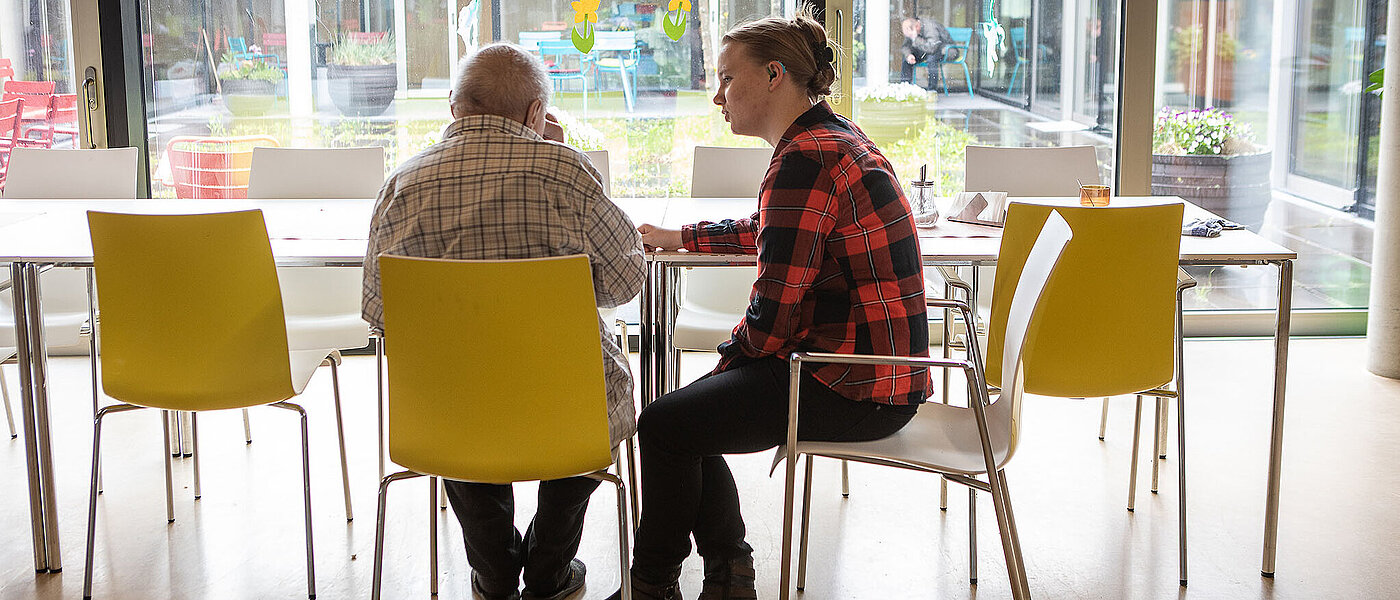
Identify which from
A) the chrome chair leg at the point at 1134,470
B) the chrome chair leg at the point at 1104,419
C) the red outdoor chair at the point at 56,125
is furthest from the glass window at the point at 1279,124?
the red outdoor chair at the point at 56,125

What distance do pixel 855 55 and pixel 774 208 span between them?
2.69m

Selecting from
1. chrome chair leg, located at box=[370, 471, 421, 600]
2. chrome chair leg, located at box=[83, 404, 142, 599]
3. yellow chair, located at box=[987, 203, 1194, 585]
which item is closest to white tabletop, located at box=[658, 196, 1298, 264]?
yellow chair, located at box=[987, 203, 1194, 585]

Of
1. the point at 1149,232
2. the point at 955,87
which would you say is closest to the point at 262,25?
the point at 955,87

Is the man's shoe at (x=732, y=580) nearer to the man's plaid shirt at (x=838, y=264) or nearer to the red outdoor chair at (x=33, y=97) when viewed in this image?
the man's plaid shirt at (x=838, y=264)

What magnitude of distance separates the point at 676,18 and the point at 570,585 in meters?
2.64

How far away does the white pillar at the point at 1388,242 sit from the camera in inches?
167

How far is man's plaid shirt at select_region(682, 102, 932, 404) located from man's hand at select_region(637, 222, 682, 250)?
1.24ft

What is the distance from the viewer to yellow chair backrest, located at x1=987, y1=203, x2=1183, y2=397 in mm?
2547

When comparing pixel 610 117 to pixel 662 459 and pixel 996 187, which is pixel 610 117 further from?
pixel 662 459

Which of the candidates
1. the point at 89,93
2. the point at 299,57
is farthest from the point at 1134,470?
the point at 89,93

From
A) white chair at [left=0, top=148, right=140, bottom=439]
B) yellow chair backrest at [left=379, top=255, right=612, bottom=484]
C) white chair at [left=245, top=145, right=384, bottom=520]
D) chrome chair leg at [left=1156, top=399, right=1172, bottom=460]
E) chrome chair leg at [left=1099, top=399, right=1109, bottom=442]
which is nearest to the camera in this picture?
yellow chair backrest at [left=379, top=255, right=612, bottom=484]

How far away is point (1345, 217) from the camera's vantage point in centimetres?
491

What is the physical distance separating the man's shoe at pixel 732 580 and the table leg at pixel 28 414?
1.49 metres

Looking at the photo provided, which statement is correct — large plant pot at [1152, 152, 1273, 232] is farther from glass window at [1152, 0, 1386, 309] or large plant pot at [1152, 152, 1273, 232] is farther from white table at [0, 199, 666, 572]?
white table at [0, 199, 666, 572]
